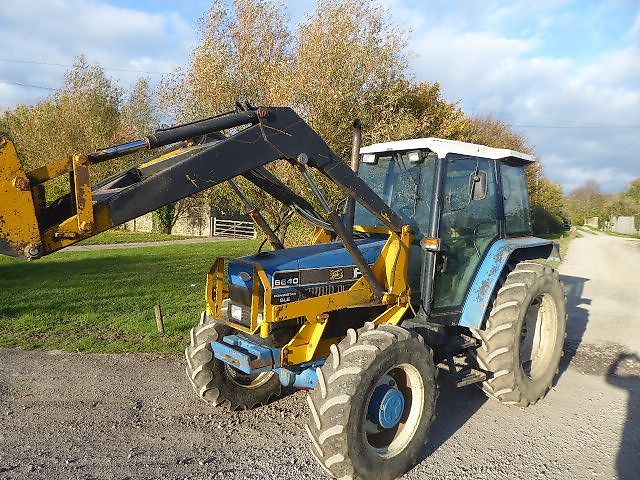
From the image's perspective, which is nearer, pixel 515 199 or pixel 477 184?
pixel 477 184

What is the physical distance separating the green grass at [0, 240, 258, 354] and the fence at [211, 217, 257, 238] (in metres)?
12.9

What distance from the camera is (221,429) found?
13.7 feet

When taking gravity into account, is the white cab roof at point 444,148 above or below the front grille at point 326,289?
above

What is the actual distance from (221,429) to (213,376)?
1.46 feet

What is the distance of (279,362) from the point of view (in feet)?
12.8

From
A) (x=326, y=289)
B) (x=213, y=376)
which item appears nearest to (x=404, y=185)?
(x=326, y=289)

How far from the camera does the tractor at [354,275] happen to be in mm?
2885

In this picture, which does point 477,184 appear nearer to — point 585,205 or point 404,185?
point 404,185

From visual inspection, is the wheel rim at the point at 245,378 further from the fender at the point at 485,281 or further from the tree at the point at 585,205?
the tree at the point at 585,205

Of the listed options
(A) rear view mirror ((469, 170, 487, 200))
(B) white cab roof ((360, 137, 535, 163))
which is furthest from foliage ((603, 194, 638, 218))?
(A) rear view mirror ((469, 170, 487, 200))

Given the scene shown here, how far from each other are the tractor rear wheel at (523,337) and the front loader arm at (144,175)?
1922 millimetres

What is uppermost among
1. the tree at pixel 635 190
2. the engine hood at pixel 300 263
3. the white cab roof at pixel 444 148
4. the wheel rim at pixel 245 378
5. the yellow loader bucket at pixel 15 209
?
→ the tree at pixel 635 190

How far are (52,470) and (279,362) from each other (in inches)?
67.4

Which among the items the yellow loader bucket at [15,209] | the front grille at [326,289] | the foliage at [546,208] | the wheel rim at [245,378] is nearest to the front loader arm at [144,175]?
the yellow loader bucket at [15,209]
